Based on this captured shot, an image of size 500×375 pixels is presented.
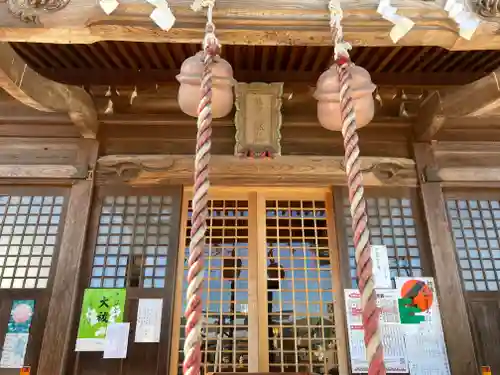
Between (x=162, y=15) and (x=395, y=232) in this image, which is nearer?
(x=162, y=15)

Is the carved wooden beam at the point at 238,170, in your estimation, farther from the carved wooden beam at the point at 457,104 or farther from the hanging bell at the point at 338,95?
the hanging bell at the point at 338,95

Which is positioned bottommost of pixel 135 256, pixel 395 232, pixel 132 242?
pixel 135 256

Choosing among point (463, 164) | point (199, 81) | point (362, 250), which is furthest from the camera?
point (463, 164)

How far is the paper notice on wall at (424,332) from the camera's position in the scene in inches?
162

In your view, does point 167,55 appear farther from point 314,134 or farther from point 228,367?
point 228,367

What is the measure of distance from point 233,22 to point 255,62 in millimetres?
1606

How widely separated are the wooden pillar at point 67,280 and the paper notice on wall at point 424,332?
3.19m

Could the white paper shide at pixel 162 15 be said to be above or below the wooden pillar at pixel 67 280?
above

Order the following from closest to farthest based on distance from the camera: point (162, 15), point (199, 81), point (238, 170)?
1. point (162, 15)
2. point (199, 81)
3. point (238, 170)

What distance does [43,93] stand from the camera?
4105 mm

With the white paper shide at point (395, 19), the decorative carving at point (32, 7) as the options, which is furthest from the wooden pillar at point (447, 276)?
the decorative carving at point (32, 7)

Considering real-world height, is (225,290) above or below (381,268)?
below

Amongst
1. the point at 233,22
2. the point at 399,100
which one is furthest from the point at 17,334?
the point at 399,100

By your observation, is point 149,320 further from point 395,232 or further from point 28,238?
point 395,232
